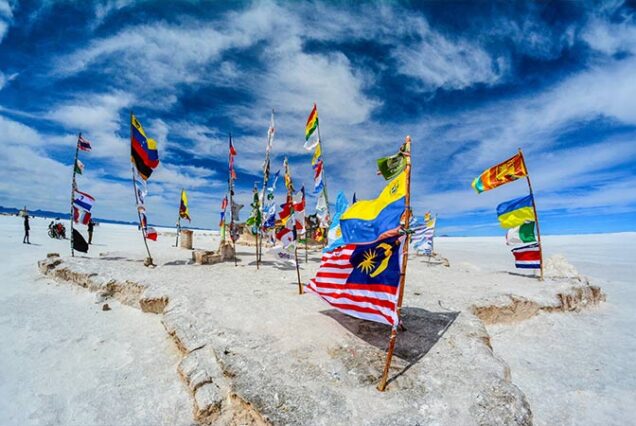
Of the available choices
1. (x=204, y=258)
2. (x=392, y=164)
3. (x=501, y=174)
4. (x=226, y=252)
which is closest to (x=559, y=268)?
(x=501, y=174)

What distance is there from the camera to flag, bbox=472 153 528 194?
11.8 m

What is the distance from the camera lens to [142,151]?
12.6 m

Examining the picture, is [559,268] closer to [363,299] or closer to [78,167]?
[363,299]

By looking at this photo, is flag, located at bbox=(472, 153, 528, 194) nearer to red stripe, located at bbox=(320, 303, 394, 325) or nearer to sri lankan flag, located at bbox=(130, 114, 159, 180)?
red stripe, located at bbox=(320, 303, 394, 325)

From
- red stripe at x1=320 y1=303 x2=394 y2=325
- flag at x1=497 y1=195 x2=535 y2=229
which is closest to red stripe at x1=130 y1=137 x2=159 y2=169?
red stripe at x1=320 y1=303 x2=394 y2=325

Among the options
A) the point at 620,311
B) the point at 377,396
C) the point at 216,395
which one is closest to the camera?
the point at 377,396

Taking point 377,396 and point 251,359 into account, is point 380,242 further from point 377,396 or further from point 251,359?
point 251,359

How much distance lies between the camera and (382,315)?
4574mm

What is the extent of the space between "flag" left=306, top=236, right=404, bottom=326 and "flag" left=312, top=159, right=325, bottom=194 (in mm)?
5130

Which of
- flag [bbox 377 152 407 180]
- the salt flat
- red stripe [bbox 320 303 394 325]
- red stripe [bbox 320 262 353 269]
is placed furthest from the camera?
red stripe [bbox 320 262 353 269]

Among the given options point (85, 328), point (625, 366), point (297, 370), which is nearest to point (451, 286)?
point (625, 366)

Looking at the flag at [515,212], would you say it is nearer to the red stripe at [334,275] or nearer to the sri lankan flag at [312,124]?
the sri lankan flag at [312,124]

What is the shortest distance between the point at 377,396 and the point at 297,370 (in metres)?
1.25

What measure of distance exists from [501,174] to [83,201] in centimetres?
1915
